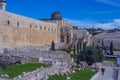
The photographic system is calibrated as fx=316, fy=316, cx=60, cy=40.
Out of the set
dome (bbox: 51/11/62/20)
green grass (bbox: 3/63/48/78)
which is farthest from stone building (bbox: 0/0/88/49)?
green grass (bbox: 3/63/48/78)

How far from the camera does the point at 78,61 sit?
29.4m

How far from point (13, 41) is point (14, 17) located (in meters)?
2.47

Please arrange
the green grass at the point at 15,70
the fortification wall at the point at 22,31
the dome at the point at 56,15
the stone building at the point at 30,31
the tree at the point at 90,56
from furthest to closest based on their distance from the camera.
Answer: the dome at the point at 56,15 → the stone building at the point at 30,31 → the fortification wall at the point at 22,31 → the tree at the point at 90,56 → the green grass at the point at 15,70

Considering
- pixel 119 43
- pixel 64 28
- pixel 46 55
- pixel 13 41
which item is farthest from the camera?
pixel 119 43

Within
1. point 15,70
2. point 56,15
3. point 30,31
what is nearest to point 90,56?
point 30,31

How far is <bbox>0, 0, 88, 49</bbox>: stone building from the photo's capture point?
101 feet

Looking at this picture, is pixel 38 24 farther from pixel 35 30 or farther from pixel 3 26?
pixel 3 26

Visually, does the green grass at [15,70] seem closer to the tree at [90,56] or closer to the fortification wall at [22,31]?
the tree at [90,56]

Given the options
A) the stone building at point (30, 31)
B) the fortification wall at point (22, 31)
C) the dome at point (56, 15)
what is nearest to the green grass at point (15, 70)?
the stone building at point (30, 31)

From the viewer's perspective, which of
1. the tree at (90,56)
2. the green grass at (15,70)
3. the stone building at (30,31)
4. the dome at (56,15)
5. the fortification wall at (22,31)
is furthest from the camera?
the dome at (56,15)

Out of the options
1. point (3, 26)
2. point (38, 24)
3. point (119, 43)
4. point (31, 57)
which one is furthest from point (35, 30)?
point (119, 43)

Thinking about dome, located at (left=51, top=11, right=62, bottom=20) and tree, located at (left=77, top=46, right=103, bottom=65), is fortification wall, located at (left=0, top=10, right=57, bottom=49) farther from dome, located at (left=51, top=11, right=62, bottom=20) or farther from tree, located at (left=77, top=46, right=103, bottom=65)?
tree, located at (left=77, top=46, right=103, bottom=65)

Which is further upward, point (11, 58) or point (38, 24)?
point (38, 24)

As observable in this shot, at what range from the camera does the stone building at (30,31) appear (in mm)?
30922
